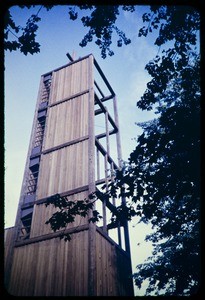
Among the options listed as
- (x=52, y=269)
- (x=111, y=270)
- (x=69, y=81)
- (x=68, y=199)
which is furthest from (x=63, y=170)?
(x=69, y=81)

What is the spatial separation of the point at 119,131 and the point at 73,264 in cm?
1083

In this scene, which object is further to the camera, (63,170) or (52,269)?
(63,170)

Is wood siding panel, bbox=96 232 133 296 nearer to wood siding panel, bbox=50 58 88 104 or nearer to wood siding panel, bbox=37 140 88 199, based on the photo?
wood siding panel, bbox=37 140 88 199

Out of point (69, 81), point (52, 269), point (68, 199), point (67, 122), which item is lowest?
point (52, 269)

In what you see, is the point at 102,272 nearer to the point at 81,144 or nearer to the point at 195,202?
the point at 195,202

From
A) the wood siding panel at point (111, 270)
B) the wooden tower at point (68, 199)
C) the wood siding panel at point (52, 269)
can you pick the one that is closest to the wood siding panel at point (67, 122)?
the wooden tower at point (68, 199)

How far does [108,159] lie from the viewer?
1708 cm

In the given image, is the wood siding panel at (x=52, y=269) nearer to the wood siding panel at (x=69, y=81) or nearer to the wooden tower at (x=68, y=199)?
the wooden tower at (x=68, y=199)

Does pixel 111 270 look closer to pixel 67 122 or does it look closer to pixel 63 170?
pixel 63 170

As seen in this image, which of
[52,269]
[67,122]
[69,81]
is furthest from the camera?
[69,81]

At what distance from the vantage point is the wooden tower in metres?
11.1

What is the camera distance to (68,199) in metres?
13.3

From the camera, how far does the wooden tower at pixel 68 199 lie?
11.1 m

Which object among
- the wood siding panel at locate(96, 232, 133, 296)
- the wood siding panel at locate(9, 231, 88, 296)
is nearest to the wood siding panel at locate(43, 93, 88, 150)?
the wood siding panel at locate(9, 231, 88, 296)
